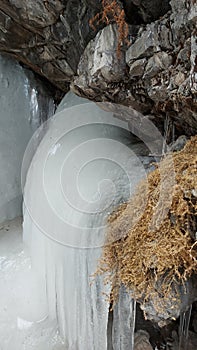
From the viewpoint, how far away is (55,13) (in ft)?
7.17

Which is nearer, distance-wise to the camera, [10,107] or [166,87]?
[166,87]

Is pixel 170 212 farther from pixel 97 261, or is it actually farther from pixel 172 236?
pixel 97 261

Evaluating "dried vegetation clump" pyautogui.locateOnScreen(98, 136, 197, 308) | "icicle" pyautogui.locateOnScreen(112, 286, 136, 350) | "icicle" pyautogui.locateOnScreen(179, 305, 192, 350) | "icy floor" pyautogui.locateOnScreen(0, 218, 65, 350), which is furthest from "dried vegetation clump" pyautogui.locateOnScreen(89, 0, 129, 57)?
"icy floor" pyautogui.locateOnScreen(0, 218, 65, 350)

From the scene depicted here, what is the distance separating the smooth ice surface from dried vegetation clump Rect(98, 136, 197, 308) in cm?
10

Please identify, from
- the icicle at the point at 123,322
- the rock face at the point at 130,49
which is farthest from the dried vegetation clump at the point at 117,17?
the icicle at the point at 123,322

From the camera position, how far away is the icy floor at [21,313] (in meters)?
2.55

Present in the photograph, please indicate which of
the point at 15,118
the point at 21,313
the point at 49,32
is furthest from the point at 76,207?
the point at 15,118

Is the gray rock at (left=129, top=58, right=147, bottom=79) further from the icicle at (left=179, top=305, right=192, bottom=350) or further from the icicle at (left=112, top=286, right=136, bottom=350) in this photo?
the icicle at (left=179, top=305, right=192, bottom=350)

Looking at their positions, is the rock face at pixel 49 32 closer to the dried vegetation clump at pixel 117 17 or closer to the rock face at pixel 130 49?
the rock face at pixel 130 49

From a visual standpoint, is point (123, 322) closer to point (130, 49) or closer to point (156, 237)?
point (156, 237)

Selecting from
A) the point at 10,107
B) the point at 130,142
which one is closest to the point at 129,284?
the point at 130,142

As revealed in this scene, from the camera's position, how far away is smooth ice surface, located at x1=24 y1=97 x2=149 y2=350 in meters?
2.03

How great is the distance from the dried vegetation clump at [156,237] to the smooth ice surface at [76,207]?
103 mm

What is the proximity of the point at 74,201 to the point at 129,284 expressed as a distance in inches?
27.2
